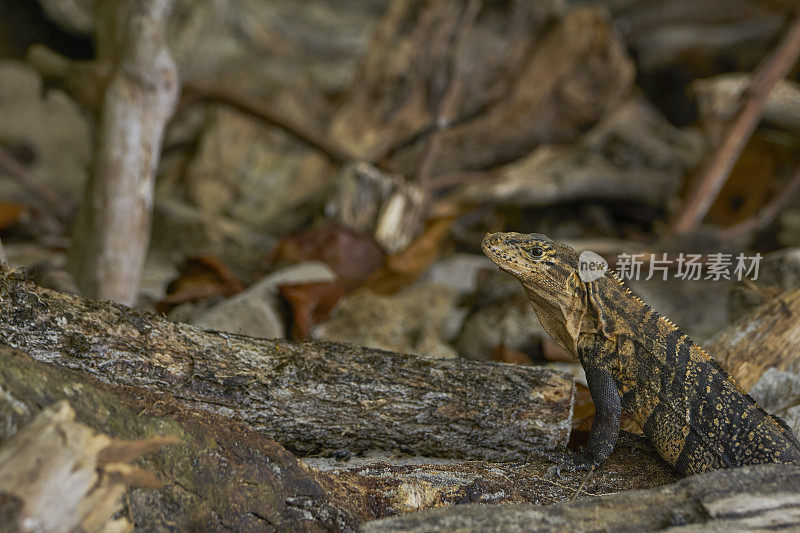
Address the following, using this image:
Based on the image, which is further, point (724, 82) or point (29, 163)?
point (29, 163)

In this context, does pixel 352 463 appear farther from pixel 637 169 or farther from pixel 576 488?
pixel 637 169

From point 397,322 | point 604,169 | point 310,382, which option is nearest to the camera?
point 310,382

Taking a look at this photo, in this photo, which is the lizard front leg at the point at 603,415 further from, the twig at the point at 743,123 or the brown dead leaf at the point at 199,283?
the twig at the point at 743,123

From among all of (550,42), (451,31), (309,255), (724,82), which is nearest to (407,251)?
(309,255)

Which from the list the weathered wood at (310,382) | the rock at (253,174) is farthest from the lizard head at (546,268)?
the rock at (253,174)

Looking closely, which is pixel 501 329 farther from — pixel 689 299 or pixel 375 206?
pixel 375 206

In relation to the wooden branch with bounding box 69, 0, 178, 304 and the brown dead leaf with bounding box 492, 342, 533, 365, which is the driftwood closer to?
the brown dead leaf with bounding box 492, 342, 533, 365

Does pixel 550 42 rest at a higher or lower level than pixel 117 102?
higher

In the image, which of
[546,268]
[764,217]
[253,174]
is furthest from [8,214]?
[764,217]
